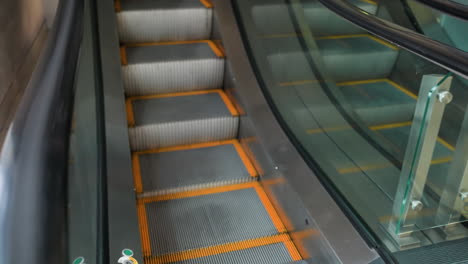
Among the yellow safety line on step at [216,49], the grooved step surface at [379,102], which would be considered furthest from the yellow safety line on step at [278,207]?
the yellow safety line on step at [216,49]

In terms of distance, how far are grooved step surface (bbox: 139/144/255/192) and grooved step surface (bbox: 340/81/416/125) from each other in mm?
909

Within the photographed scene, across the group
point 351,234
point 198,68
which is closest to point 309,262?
point 351,234

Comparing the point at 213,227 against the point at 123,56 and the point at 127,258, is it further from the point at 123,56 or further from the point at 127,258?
the point at 123,56

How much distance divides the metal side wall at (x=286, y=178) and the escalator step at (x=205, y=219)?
12cm

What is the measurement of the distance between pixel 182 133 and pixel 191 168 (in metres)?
0.34

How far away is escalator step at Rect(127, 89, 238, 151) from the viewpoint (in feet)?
10.2

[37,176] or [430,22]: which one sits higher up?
[430,22]

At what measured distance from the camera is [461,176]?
192cm

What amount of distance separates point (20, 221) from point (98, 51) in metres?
2.78

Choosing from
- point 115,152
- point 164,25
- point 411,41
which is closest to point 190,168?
point 115,152

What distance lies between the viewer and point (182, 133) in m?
3.21

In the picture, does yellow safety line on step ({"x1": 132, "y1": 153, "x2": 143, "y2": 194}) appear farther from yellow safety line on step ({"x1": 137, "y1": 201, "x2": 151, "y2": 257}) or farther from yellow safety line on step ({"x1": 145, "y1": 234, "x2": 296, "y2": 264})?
yellow safety line on step ({"x1": 145, "y1": 234, "x2": 296, "y2": 264})

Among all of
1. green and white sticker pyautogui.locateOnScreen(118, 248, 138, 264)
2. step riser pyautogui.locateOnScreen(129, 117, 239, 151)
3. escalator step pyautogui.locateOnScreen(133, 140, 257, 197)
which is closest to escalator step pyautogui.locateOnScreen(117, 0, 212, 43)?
step riser pyautogui.locateOnScreen(129, 117, 239, 151)

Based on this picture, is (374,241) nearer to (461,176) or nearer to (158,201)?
(461,176)
